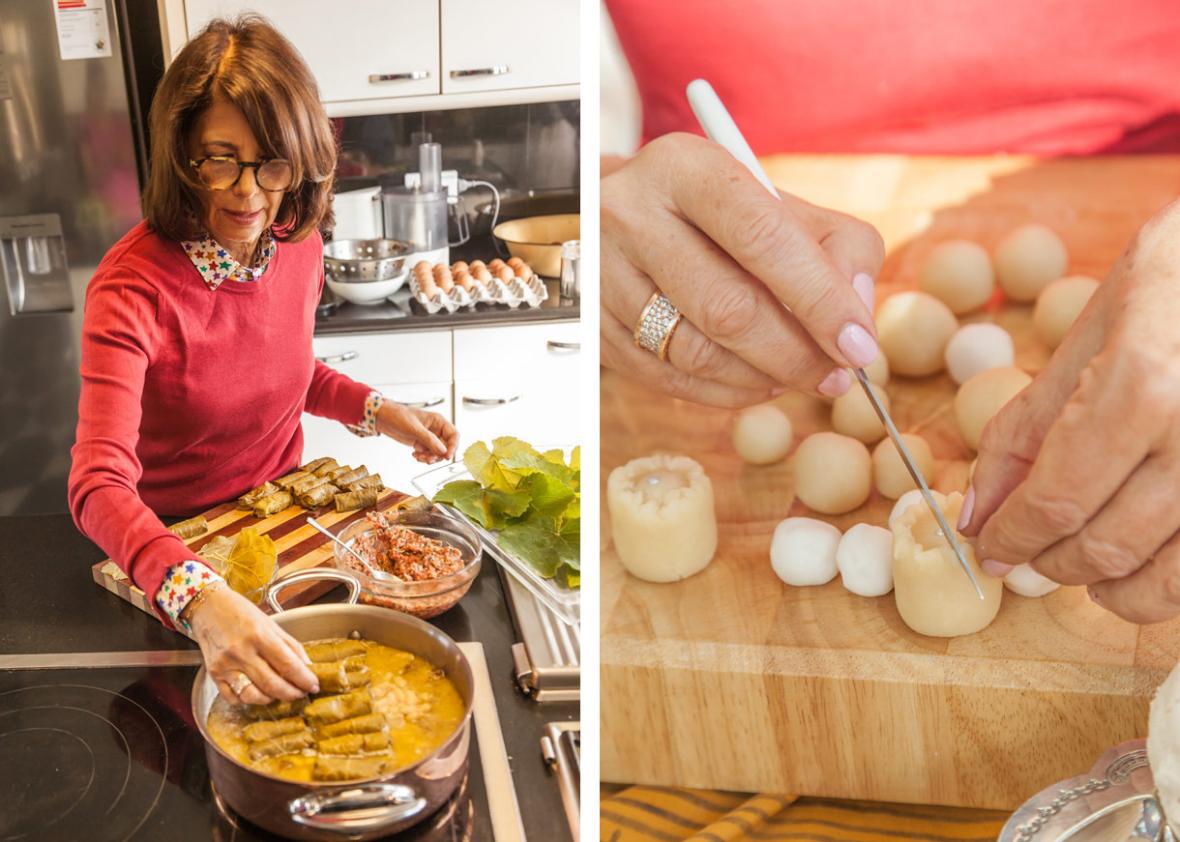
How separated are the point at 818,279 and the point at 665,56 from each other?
25 centimetres

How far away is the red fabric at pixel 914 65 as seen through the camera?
25.2 inches

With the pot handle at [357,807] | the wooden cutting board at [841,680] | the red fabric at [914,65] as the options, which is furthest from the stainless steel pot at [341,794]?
the red fabric at [914,65]

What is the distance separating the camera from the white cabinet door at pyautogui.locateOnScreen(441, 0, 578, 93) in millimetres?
640

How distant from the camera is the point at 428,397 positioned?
0.72 metres

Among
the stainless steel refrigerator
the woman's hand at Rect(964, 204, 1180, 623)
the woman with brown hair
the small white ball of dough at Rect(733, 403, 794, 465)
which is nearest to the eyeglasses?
the woman with brown hair

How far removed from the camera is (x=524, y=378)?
28.3 inches

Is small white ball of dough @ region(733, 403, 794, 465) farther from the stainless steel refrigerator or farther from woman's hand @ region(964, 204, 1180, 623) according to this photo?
the stainless steel refrigerator

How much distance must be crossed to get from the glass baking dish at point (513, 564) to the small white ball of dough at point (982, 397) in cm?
27

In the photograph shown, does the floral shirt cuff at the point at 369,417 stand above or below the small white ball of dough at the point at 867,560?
above

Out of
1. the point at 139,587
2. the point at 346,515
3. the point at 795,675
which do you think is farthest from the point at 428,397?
the point at 795,675

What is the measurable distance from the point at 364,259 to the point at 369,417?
114 mm

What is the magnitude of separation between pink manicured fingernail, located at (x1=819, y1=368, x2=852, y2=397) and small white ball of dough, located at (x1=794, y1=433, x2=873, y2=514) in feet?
0.26

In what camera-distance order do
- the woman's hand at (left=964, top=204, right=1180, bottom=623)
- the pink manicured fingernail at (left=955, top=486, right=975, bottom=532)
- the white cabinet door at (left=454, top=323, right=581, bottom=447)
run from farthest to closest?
the white cabinet door at (left=454, top=323, right=581, bottom=447) < the pink manicured fingernail at (left=955, top=486, right=975, bottom=532) < the woman's hand at (left=964, top=204, right=1180, bottom=623)

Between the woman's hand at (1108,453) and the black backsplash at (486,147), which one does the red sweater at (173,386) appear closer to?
the black backsplash at (486,147)
